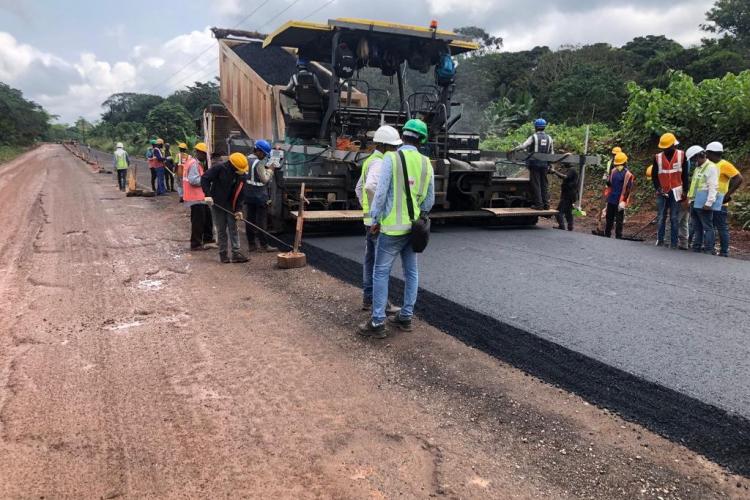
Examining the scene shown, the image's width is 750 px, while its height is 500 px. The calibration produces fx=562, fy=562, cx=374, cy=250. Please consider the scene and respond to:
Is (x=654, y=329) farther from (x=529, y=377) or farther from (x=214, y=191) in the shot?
(x=214, y=191)

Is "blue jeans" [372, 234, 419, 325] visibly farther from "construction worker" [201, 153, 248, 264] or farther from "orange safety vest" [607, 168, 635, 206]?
"orange safety vest" [607, 168, 635, 206]

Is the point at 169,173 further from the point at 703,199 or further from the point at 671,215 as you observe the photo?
the point at 703,199

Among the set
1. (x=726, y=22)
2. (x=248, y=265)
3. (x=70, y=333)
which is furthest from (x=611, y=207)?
(x=726, y=22)

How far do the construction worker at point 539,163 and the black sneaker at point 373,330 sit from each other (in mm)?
4822

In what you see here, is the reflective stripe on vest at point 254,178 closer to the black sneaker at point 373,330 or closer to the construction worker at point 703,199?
the black sneaker at point 373,330

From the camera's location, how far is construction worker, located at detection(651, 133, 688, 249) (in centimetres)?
695

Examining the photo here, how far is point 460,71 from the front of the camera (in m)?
8.45

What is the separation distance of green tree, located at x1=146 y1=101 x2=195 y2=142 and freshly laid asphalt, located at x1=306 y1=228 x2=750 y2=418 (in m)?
30.6

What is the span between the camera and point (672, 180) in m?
7.02

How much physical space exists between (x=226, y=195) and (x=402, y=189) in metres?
3.43

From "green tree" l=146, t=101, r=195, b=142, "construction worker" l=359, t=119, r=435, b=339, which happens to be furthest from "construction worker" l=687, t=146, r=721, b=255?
"green tree" l=146, t=101, r=195, b=142

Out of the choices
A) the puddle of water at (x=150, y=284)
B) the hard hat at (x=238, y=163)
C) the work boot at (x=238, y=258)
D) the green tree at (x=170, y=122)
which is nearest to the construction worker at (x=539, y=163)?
the hard hat at (x=238, y=163)

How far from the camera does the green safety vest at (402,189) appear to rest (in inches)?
162

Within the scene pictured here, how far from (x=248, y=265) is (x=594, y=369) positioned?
462 cm
